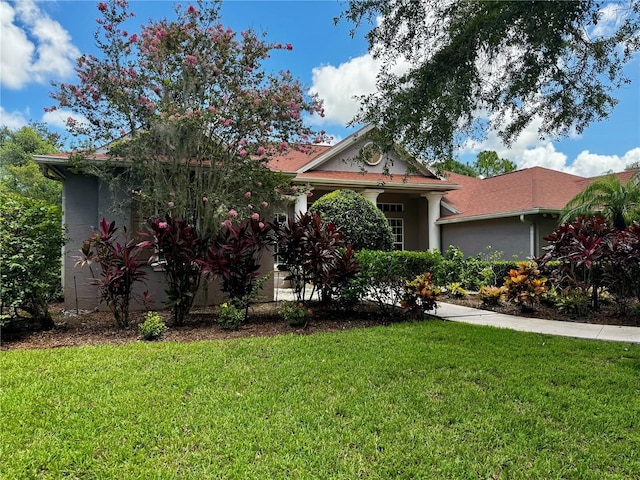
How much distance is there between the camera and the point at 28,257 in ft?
→ 18.8

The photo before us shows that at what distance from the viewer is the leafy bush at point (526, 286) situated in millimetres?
7781

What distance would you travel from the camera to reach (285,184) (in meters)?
8.42

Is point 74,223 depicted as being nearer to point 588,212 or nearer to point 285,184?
point 285,184

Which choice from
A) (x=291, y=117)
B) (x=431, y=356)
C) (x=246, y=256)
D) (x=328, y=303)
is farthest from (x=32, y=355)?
(x=291, y=117)

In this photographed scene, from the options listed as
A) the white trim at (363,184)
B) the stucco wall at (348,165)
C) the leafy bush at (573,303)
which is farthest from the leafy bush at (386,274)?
the stucco wall at (348,165)

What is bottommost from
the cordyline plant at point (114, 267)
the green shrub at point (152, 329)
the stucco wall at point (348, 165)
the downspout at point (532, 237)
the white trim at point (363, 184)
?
the green shrub at point (152, 329)

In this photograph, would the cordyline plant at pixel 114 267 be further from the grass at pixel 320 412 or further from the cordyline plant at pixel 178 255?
the grass at pixel 320 412

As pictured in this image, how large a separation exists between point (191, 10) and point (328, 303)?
6313mm

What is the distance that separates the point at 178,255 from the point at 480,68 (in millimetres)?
5825

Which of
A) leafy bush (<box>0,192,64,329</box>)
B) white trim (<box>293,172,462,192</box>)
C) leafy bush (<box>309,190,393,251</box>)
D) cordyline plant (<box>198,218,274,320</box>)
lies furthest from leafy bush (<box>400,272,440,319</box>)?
white trim (<box>293,172,462,192</box>)

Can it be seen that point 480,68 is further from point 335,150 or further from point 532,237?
point 532,237

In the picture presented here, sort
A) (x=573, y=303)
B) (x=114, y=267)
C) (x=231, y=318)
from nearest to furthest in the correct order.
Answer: (x=114, y=267), (x=231, y=318), (x=573, y=303)

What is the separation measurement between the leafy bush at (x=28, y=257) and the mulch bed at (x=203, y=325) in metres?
0.42

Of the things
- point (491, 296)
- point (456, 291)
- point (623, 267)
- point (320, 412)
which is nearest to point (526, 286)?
point (491, 296)
